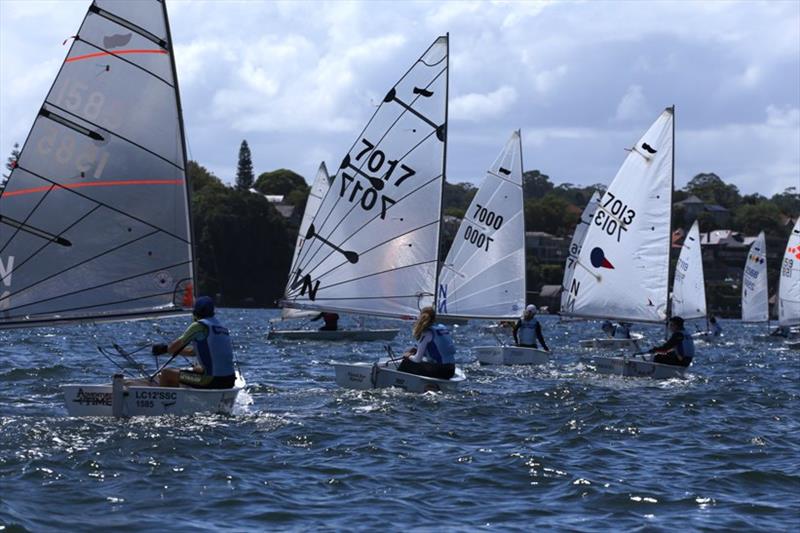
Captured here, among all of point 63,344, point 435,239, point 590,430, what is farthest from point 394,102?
point 63,344

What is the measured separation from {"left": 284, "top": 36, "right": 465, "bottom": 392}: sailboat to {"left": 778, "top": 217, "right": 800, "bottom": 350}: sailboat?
2827 cm

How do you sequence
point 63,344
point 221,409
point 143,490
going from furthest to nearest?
point 63,344
point 221,409
point 143,490

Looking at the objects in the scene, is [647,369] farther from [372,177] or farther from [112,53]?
[112,53]

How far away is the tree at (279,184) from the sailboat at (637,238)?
4998 inches

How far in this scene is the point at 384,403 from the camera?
634 inches

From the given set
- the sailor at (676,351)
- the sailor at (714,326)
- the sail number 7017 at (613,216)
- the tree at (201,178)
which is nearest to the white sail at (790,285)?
the sailor at (714,326)

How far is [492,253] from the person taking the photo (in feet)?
97.6

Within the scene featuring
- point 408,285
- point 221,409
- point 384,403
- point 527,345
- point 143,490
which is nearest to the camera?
point 143,490

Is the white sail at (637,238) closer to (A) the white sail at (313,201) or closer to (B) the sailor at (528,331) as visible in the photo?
(B) the sailor at (528,331)

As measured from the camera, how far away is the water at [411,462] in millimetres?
9867

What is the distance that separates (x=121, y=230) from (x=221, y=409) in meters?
2.31

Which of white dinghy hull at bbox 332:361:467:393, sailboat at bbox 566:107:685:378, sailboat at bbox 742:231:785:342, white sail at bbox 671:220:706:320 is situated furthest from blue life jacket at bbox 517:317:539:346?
sailboat at bbox 742:231:785:342

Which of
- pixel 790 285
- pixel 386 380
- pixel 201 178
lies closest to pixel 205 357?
pixel 386 380

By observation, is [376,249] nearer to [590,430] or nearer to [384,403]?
[384,403]
